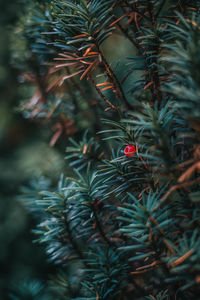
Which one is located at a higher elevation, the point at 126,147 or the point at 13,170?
the point at 126,147

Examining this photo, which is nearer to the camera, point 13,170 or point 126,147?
point 126,147

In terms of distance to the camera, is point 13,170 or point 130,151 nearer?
point 130,151

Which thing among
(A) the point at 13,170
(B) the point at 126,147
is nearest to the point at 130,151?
(B) the point at 126,147

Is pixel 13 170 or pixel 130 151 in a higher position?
pixel 130 151

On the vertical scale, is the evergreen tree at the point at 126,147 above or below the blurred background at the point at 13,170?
above

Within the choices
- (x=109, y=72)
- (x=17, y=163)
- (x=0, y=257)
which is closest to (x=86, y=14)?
(x=109, y=72)

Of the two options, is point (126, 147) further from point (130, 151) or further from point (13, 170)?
point (13, 170)

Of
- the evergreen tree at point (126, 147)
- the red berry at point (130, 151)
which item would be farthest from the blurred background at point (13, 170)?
the red berry at point (130, 151)

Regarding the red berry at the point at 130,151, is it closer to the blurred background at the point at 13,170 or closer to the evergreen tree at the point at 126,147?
the evergreen tree at the point at 126,147

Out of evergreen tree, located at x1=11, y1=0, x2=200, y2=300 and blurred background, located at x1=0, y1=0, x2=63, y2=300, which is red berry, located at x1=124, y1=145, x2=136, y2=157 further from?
blurred background, located at x1=0, y1=0, x2=63, y2=300
